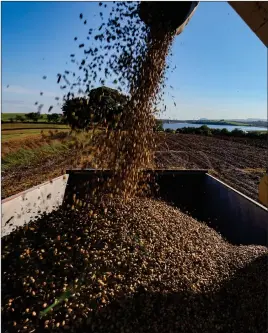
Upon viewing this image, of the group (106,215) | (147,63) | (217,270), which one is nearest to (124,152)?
(106,215)

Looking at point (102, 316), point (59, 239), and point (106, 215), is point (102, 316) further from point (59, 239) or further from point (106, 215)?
point (106, 215)

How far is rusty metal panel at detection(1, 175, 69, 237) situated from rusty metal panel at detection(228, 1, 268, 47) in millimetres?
2733

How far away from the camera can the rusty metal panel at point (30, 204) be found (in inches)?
132

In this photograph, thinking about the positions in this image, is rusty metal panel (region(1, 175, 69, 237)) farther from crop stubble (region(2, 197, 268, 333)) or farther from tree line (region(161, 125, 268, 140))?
tree line (region(161, 125, 268, 140))

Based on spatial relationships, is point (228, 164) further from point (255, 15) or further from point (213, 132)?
point (213, 132)

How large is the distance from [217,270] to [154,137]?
6.03 feet

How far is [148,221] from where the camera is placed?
13.0 ft

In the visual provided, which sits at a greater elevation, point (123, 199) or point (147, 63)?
point (147, 63)

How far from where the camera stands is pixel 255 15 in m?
1.58

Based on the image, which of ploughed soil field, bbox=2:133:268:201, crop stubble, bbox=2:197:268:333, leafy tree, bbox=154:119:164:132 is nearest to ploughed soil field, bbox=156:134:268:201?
ploughed soil field, bbox=2:133:268:201

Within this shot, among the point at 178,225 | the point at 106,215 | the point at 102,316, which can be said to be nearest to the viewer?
the point at 102,316

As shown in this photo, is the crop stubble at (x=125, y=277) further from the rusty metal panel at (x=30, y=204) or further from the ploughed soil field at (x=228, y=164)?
the ploughed soil field at (x=228, y=164)

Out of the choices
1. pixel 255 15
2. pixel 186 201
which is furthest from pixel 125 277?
pixel 186 201

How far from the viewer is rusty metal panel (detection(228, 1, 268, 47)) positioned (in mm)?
1541
